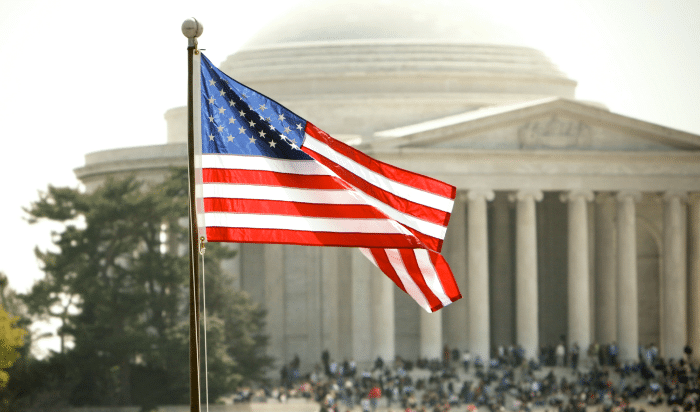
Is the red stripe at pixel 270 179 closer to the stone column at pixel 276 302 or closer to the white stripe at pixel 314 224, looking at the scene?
the white stripe at pixel 314 224

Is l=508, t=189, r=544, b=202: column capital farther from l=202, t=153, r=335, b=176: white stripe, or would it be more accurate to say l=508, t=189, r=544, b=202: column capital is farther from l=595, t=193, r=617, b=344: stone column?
l=202, t=153, r=335, b=176: white stripe

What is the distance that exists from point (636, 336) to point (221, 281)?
32.9m

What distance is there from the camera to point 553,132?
347ft

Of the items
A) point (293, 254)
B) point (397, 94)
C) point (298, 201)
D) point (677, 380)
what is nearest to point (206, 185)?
point (298, 201)

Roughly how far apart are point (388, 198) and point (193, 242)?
4.70m

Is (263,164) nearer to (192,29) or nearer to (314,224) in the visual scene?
(314,224)

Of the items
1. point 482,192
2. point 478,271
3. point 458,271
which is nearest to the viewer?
point 482,192

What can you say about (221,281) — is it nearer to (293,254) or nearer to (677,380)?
(293,254)

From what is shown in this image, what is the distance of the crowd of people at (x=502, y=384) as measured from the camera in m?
87.1

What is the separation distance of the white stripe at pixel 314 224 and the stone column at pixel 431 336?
7699 centimetres

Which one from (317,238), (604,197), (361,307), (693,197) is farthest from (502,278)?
(317,238)

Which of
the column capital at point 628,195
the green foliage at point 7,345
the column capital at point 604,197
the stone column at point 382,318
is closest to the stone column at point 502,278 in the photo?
the column capital at point 604,197

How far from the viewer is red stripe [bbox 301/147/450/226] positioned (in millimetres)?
27781

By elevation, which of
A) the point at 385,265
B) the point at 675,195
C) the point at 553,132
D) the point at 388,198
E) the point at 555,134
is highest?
the point at 553,132
